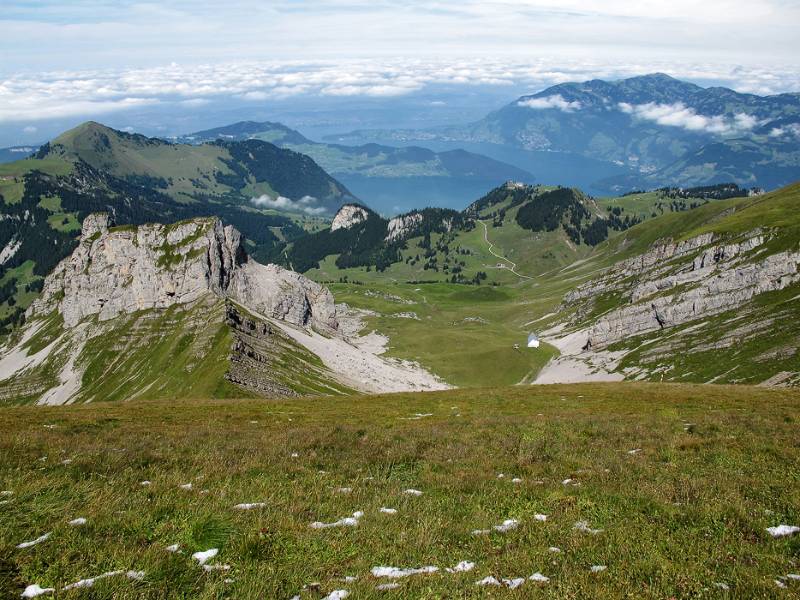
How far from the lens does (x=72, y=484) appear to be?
48.0 feet

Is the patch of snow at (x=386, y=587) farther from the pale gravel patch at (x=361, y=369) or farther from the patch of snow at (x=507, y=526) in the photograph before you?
the pale gravel patch at (x=361, y=369)

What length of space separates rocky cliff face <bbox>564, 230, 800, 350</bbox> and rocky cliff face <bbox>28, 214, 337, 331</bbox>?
9300 centimetres

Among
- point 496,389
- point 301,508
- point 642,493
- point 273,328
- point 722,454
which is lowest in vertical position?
point 273,328

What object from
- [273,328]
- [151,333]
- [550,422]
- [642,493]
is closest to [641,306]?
[273,328]

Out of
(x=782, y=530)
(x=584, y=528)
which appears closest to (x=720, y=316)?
(x=782, y=530)

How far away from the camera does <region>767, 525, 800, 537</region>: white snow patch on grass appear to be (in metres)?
11.7

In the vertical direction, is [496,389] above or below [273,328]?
above

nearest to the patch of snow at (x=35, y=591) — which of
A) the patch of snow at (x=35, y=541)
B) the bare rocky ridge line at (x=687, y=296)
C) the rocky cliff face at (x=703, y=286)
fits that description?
the patch of snow at (x=35, y=541)

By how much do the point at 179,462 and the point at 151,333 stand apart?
144583mm

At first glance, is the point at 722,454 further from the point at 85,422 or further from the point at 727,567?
the point at 85,422

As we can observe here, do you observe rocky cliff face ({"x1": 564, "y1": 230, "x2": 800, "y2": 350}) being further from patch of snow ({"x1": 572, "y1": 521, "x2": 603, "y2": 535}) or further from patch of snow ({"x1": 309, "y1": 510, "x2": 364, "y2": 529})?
patch of snow ({"x1": 309, "y1": 510, "x2": 364, "y2": 529})

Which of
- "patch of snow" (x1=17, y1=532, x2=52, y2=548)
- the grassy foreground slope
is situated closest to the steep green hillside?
the grassy foreground slope

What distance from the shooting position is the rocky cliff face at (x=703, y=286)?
144m

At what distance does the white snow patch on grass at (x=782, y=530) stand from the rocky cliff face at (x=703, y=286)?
14966 centimetres
